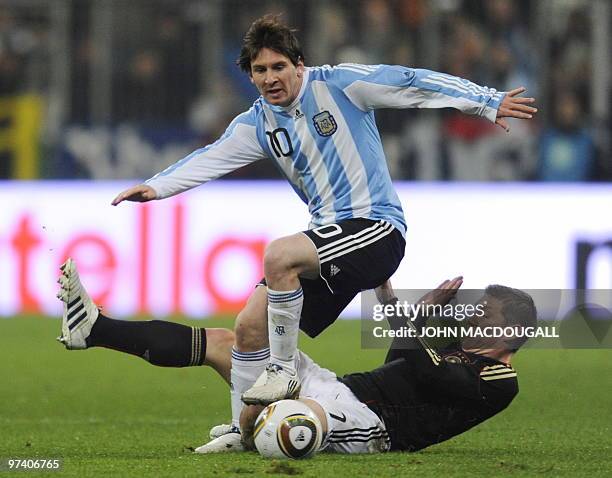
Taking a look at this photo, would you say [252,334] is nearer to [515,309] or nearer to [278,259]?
[278,259]

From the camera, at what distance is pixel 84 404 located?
881cm

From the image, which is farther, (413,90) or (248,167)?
(248,167)

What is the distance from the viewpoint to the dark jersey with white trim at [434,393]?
243 inches

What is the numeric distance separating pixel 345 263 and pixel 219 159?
998 mm

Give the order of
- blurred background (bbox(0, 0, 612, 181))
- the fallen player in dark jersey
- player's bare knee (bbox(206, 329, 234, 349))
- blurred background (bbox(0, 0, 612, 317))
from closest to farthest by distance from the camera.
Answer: the fallen player in dark jersey < player's bare knee (bbox(206, 329, 234, 349)) < blurred background (bbox(0, 0, 612, 317)) < blurred background (bbox(0, 0, 612, 181))

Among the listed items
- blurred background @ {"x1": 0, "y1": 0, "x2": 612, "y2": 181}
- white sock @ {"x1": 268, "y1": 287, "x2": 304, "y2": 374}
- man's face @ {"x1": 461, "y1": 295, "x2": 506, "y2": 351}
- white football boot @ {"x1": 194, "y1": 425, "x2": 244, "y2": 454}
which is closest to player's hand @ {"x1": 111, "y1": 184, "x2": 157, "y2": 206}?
white sock @ {"x1": 268, "y1": 287, "x2": 304, "y2": 374}

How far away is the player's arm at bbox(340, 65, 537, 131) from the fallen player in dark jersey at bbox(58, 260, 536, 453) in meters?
0.83

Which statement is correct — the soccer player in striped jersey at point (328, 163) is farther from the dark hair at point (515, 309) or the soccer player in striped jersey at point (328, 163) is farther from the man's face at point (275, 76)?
Result: the dark hair at point (515, 309)

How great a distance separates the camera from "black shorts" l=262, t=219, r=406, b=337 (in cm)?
635

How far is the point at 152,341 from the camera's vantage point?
6625mm

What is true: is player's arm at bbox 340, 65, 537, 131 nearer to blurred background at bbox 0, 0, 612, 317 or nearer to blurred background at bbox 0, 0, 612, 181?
blurred background at bbox 0, 0, 612, 317

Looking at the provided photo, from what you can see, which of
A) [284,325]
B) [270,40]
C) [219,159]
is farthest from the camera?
[219,159]

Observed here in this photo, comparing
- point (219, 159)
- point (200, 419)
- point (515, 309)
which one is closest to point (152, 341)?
point (219, 159)

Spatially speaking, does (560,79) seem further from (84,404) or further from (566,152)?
(84,404)
